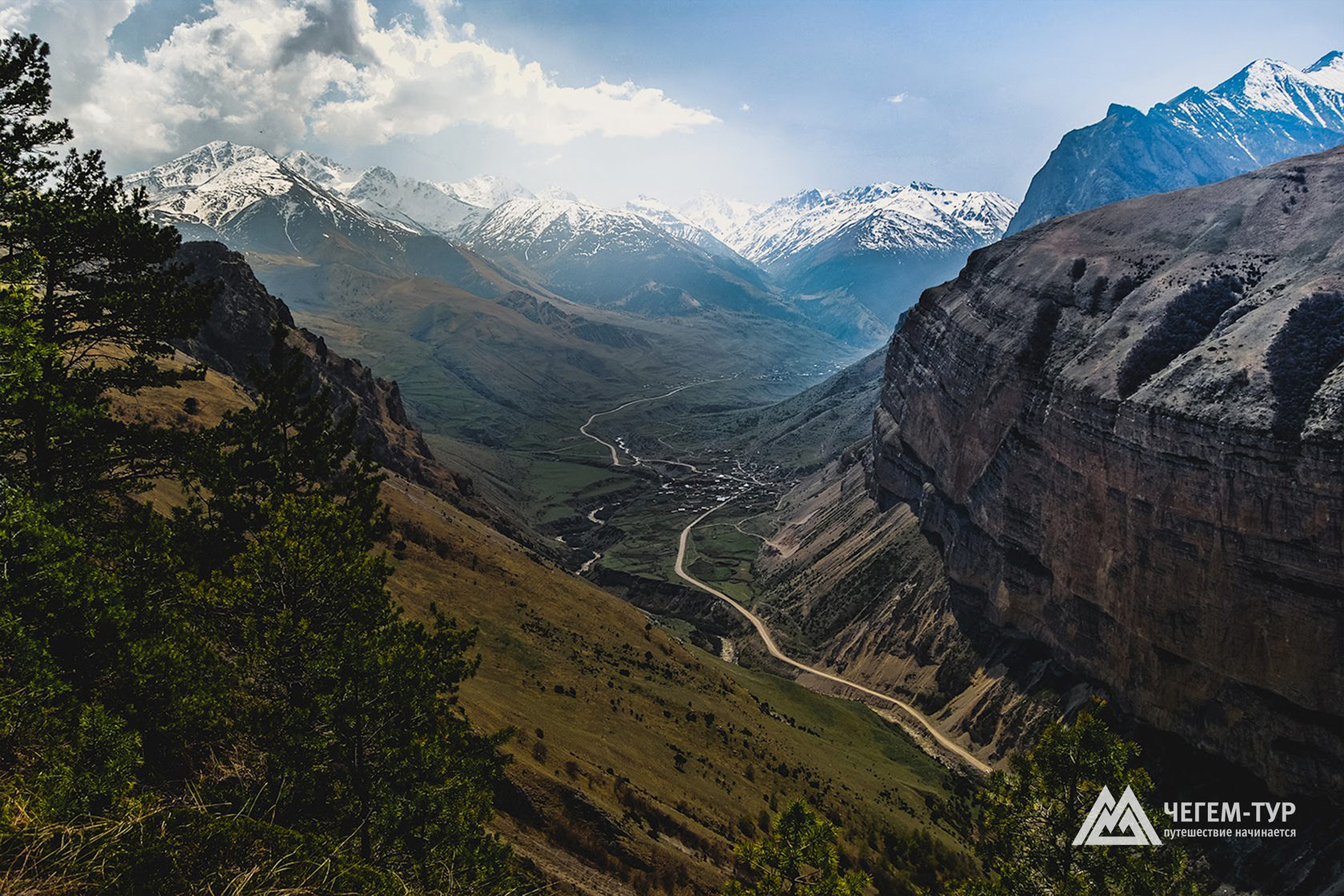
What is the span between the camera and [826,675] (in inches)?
4183

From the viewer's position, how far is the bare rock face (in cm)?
5656

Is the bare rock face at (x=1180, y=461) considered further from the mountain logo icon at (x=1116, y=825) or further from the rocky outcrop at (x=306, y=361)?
the rocky outcrop at (x=306, y=361)

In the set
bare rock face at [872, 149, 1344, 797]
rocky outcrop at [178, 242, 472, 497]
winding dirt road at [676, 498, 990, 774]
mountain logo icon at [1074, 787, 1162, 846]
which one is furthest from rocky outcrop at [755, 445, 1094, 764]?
rocky outcrop at [178, 242, 472, 497]

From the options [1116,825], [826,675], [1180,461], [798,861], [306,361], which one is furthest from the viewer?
[826,675]

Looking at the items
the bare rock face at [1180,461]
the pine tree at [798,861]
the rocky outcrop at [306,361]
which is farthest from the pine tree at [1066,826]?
the rocky outcrop at [306,361]

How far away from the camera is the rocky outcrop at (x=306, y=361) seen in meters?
110

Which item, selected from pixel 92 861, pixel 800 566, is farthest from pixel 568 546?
pixel 92 861

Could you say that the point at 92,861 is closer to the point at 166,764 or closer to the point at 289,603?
the point at 166,764

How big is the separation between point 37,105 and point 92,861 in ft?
67.3

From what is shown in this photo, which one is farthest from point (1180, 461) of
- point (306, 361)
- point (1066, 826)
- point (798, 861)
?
point (306, 361)

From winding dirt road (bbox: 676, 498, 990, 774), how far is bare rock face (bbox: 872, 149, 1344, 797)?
14.6 meters

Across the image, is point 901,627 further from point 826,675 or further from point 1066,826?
point 1066,826

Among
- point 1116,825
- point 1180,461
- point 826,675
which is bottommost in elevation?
point 826,675

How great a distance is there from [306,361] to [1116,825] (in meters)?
105
